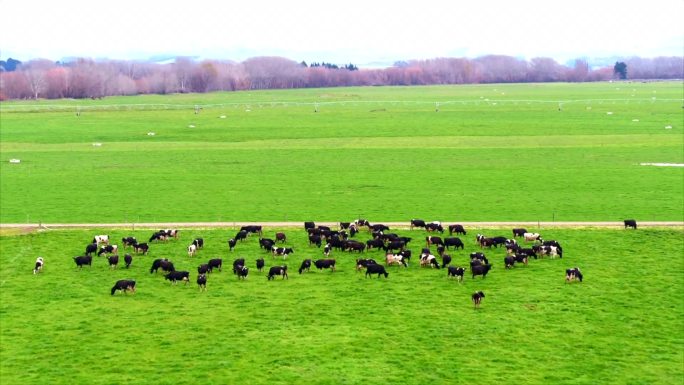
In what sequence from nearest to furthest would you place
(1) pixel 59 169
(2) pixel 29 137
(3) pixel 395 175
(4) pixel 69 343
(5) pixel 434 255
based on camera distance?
(4) pixel 69 343
(5) pixel 434 255
(3) pixel 395 175
(1) pixel 59 169
(2) pixel 29 137

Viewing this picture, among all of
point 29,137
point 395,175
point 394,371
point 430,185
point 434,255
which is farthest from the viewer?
point 29,137

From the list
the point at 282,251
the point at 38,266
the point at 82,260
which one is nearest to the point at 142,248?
the point at 82,260

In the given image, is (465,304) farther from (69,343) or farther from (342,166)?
(342,166)

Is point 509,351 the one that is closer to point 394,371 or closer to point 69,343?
point 394,371

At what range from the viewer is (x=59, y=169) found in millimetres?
80625

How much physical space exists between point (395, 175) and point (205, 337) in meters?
42.8

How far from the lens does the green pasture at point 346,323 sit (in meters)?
31.2

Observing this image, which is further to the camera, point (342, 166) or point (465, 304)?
point (342, 166)

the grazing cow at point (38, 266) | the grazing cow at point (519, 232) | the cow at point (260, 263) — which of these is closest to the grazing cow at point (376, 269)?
the cow at point (260, 263)

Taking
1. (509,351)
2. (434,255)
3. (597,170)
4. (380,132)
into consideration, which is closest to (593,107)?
(380,132)

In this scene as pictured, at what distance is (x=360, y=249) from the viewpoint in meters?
46.2

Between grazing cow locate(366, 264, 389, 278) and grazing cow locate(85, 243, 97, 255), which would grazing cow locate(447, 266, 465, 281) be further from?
grazing cow locate(85, 243, 97, 255)

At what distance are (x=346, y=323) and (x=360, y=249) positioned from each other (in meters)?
10.6

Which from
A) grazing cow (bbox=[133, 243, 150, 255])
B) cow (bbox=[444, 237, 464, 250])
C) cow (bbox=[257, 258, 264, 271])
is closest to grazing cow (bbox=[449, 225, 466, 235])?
cow (bbox=[444, 237, 464, 250])
